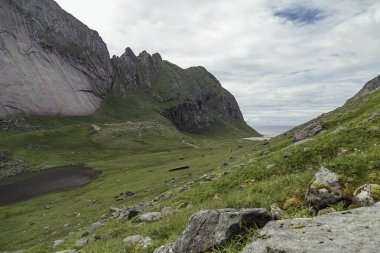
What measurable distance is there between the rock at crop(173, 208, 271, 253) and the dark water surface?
232 feet

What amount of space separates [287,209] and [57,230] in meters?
35.9

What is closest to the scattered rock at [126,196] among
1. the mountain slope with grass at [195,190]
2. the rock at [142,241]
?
the mountain slope with grass at [195,190]

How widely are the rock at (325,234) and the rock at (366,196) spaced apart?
1.78 meters

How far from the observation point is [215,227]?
10789mm

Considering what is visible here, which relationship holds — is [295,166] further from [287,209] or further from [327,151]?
[287,209]

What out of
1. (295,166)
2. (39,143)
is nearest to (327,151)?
(295,166)

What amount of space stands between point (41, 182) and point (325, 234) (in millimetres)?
94096

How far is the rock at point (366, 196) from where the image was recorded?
1065 centimetres

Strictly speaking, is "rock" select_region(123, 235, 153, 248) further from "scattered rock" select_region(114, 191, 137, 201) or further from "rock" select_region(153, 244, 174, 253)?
"scattered rock" select_region(114, 191, 137, 201)


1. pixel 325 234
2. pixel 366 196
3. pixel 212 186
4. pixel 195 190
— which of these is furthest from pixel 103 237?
pixel 325 234

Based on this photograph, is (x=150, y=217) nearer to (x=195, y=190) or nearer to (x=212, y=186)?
(x=195, y=190)

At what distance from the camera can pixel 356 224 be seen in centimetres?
784

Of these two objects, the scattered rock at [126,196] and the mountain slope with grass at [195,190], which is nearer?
the mountain slope with grass at [195,190]

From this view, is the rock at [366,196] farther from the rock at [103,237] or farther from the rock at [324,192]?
the rock at [103,237]
